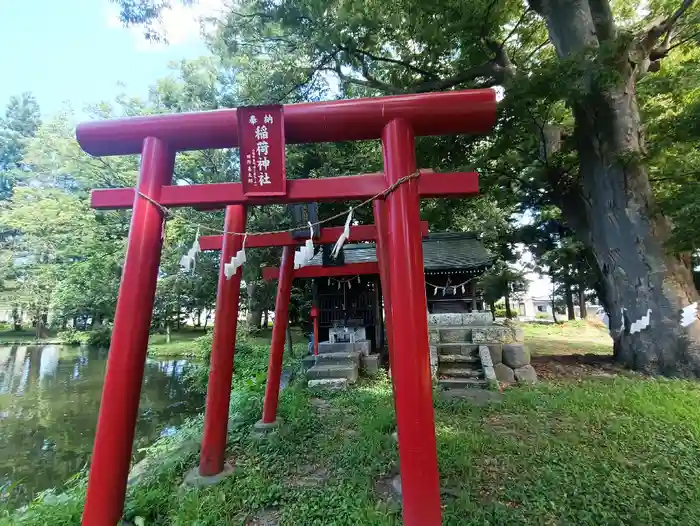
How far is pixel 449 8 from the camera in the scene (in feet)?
27.3

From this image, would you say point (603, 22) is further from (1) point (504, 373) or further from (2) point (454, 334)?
(1) point (504, 373)

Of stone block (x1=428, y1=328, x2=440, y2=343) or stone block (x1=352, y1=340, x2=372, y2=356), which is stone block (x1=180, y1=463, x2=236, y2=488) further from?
stone block (x1=352, y1=340, x2=372, y2=356)

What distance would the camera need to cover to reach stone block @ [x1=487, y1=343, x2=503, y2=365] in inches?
344

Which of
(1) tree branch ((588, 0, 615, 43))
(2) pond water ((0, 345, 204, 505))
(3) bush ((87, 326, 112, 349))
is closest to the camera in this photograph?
(2) pond water ((0, 345, 204, 505))

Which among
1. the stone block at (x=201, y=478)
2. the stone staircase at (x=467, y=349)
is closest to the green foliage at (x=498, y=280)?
the stone staircase at (x=467, y=349)

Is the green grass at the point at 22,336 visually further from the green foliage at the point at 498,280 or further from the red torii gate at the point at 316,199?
the red torii gate at the point at 316,199

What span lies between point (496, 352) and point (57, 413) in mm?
11654

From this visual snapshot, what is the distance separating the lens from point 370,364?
1034cm

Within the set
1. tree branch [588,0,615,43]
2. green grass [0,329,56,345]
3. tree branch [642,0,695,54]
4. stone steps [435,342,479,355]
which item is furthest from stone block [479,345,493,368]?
green grass [0,329,56,345]

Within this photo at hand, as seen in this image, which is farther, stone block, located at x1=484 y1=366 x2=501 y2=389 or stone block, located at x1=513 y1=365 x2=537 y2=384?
stone block, located at x1=513 y1=365 x2=537 y2=384

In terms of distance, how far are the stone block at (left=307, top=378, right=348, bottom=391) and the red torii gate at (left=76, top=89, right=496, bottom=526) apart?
5887 mm

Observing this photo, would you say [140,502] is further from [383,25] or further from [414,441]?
[383,25]

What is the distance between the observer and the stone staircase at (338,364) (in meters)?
8.91

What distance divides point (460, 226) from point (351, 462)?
19.5m
